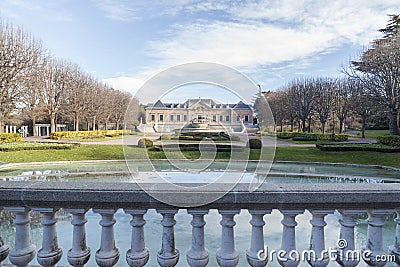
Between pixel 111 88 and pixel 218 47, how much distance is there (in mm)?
46738

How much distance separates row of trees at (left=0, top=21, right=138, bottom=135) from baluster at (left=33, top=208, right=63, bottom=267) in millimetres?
14797

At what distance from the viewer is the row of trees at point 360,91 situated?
81.8 ft

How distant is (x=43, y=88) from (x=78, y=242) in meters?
38.0

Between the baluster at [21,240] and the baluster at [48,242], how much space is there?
0.35ft

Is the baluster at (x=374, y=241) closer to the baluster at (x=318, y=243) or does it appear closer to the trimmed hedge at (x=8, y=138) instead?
the baluster at (x=318, y=243)

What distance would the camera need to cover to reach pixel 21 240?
1.93 metres

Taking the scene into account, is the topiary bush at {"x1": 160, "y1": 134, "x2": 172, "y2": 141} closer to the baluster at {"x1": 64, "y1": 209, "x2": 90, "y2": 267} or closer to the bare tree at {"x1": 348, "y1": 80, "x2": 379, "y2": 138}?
the baluster at {"x1": 64, "y1": 209, "x2": 90, "y2": 267}

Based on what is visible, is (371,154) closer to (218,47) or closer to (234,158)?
(218,47)

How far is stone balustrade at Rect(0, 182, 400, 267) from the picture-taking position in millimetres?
1807

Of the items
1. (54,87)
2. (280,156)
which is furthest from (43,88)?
(280,156)

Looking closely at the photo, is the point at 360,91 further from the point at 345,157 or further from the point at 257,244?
the point at 257,244

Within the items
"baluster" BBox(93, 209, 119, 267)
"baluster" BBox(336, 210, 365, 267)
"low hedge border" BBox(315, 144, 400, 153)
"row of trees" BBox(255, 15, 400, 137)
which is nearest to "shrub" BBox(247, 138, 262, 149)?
"baluster" BBox(336, 210, 365, 267)

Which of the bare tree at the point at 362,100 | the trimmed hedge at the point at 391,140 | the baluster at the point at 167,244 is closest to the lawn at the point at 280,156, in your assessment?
the trimmed hedge at the point at 391,140

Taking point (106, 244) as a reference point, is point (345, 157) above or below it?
below
